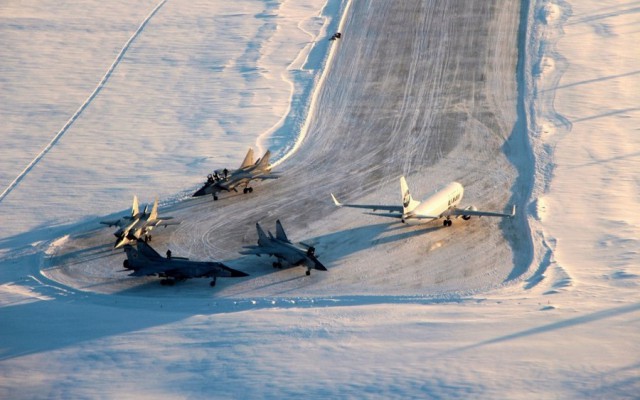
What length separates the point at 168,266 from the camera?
196 ft

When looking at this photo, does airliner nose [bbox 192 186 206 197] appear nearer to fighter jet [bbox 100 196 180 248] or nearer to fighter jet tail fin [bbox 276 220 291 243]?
fighter jet [bbox 100 196 180 248]

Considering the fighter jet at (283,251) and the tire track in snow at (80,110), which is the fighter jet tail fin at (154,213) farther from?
the tire track in snow at (80,110)

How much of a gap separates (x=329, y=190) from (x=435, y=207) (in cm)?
1015

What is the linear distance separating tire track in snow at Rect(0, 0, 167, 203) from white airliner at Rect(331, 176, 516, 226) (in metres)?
25.5

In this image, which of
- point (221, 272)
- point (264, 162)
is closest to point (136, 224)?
point (221, 272)

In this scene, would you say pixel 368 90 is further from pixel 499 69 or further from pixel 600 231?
pixel 600 231

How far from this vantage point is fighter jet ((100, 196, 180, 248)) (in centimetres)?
6378

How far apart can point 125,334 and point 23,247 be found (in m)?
14.5

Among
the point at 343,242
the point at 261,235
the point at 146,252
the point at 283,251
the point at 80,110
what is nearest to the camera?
the point at 146,252

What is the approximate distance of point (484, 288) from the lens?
58531 millimetres

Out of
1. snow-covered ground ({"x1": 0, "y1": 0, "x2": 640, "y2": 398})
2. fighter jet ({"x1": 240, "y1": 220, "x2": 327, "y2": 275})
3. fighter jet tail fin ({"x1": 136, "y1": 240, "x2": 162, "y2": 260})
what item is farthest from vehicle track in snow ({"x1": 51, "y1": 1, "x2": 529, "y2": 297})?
fighter jet tail fin ({"x1": 136, "y1": 240, "x2": 162, "y2": 260})

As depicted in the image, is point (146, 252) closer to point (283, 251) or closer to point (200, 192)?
point (283, 251)

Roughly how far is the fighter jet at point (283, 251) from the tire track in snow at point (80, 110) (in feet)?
74.5

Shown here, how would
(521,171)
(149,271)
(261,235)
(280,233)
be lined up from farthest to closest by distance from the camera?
(521,171) < (280,233) < (261,235) < (149,271)
